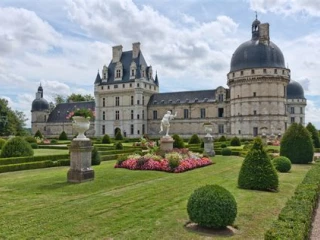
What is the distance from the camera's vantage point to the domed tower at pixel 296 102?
7400cm

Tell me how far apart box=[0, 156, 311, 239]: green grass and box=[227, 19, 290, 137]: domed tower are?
40.1 m

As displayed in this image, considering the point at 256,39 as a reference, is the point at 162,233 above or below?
below

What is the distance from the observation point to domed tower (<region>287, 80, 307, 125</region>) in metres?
74.0

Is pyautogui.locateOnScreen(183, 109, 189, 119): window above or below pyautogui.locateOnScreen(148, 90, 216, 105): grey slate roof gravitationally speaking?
below

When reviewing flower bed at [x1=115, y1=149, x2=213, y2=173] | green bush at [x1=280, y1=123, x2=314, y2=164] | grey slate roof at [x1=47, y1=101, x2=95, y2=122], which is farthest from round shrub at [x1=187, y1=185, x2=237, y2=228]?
grey slate roof at [x1=47, y1=101, x2=95, y2=122]

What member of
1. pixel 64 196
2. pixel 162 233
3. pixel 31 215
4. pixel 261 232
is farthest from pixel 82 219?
pixel 261 232

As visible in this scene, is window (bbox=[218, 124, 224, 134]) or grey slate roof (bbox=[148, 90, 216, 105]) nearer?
window (bbox=[218, 124, 224, 134])

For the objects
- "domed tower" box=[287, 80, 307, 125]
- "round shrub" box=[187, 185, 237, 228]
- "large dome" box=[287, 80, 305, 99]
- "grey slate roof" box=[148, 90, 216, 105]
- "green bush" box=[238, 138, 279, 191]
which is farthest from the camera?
"large dome" box=[287, 80, 305, 99]

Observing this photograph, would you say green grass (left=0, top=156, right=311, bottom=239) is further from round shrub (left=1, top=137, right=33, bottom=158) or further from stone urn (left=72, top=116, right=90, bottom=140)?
round shrub (left=1, top=137, right=33, bottom=158)

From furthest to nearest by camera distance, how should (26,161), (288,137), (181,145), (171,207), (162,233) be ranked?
(181,145) < (288,137) < (26,161) < (171,207) < (162,233)

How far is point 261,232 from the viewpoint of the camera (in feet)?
21.6

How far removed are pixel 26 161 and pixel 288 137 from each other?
1671 cm

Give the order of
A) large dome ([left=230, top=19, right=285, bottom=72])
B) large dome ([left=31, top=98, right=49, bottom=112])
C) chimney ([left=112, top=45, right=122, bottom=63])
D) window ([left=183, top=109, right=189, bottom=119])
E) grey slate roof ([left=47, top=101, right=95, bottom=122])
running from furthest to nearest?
large dome ([left=31, top=98, right=49, bottom=112]), grey slate roof ([left=47, top=101, right=95, bottom=122]), chimney ([left=112, top=45, right=122, bottom=63]), window ([left=183, top=109, right=189, bottom=119]), large dome ([left=230, top=19, right=285, bottom=72])

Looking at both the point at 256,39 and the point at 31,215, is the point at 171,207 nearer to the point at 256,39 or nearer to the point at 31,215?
the point at 31,215
